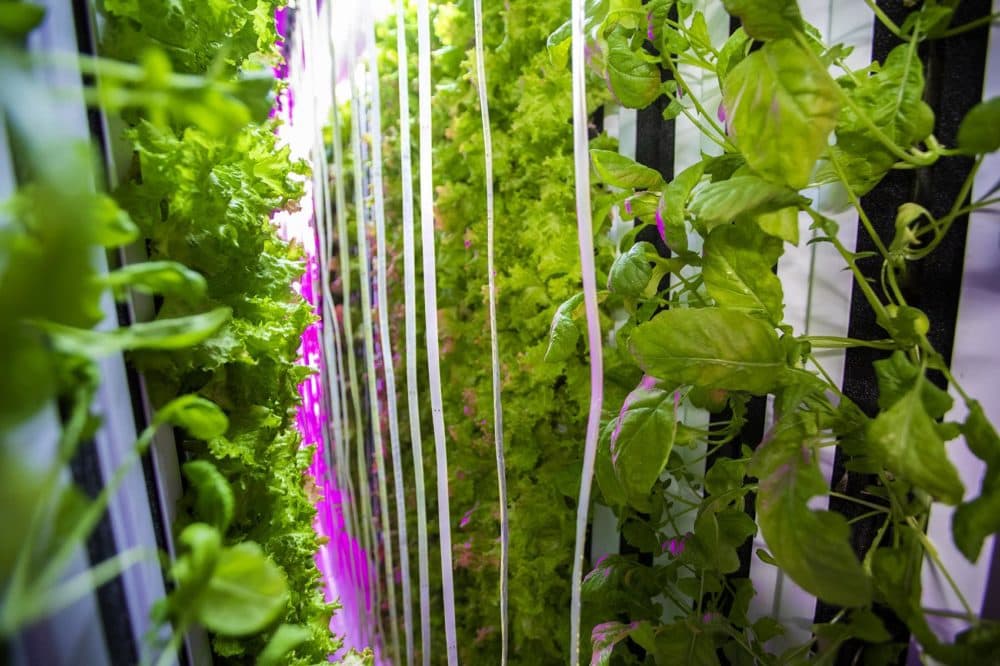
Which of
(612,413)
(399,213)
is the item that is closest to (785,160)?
(612,413)

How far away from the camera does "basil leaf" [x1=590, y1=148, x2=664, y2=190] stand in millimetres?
829

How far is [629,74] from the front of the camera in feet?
2.63

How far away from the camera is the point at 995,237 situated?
2.21 ft

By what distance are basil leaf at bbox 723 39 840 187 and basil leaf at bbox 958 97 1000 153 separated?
0.11 metres

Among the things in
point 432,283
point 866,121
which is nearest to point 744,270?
point 866,121

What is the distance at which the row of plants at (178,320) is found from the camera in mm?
288

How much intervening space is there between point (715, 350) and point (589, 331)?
5.7 inches

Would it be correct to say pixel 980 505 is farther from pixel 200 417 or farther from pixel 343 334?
pixel 343 334

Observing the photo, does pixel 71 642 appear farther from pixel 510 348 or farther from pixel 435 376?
pixel 510 348

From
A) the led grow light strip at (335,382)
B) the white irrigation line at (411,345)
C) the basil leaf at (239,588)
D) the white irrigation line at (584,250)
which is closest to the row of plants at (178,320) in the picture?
the basil leaf at (239,588)

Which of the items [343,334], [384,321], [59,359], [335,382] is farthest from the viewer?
[343,334]

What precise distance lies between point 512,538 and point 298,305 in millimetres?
807

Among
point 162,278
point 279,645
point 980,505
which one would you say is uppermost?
point 162,278

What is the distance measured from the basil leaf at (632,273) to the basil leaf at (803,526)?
0.29 m
